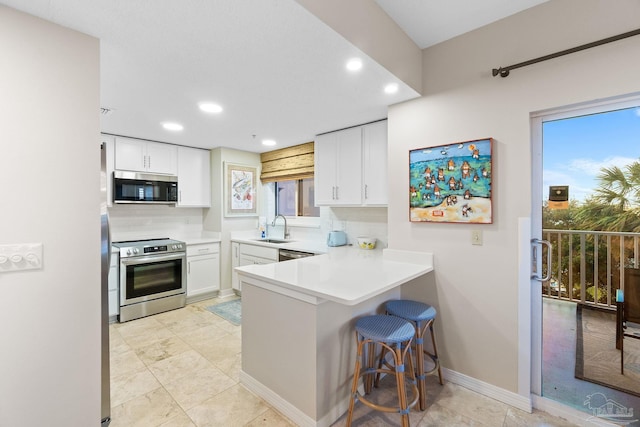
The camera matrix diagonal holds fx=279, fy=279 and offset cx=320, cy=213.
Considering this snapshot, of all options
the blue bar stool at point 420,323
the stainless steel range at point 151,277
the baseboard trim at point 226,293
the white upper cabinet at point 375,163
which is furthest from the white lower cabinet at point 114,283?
the blue bar stool at point 420,323

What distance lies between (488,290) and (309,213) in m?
2.71

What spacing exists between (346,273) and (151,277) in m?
2.84

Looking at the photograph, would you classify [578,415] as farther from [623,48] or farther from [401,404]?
[623,48]

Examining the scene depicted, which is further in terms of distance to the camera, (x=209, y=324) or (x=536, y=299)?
(x=209, y=324)

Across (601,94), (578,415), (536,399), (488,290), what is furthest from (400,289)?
(601,94)

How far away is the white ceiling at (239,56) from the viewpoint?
135 cm

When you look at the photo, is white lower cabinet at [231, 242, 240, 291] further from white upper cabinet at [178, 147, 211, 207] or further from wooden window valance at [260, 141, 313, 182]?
wooden window valance at [260, 141, 313, 182]

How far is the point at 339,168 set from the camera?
3.27 meters

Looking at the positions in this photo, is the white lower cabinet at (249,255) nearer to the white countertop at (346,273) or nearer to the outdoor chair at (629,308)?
the white countertop at (346,273)

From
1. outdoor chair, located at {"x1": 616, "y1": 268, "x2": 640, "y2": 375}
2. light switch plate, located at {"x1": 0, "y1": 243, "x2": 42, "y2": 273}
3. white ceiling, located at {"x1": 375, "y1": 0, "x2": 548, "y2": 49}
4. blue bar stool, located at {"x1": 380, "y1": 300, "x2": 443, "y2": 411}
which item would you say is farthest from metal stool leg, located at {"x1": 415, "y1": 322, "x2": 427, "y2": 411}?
light switch plate, located at {"x1": 0, "y1": 243, "x2": 42, "y2": 273}

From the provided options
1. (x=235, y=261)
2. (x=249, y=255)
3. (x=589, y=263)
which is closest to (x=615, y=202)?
(x=589, y=263)

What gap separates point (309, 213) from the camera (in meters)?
4.27

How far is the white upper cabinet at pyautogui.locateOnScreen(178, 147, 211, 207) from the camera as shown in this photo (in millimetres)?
4133

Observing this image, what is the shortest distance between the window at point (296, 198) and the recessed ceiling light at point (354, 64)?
2.42m
